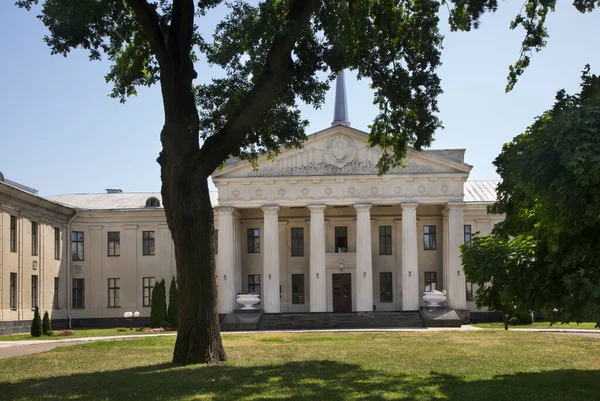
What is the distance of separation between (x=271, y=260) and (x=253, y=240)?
6.13 meters

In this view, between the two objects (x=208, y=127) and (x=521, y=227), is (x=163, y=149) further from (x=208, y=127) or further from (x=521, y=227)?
(x=521, y=227)

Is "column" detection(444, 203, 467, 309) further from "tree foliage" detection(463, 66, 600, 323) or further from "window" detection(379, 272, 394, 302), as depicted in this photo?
"tree foliage" detection(463, 66, 600, 323)

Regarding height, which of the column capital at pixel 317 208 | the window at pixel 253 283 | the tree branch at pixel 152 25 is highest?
the tree branch at pixel 152 25

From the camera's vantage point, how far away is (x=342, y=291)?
5472 centimetres

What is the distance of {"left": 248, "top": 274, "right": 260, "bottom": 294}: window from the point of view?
56.2 meters

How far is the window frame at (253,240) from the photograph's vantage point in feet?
184

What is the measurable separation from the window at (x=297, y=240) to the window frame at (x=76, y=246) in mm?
14753

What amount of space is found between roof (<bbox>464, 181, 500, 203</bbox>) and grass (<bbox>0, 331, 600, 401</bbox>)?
1260 inches

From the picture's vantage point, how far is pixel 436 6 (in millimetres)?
19953

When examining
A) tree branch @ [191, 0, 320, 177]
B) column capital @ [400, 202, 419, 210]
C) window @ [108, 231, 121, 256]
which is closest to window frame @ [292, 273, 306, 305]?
column capital @ [400, 202, 419, 210]

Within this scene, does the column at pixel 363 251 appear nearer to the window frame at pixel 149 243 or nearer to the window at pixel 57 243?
the window frame at pixel 149 243

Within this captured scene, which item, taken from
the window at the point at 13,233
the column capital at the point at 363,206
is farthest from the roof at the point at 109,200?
the window at the point at 13,233

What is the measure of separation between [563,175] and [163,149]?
32.2 feet

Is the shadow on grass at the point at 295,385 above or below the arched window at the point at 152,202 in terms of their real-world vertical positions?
below
